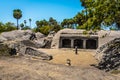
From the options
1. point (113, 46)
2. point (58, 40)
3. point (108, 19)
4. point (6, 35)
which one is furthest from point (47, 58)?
point (6, 35)

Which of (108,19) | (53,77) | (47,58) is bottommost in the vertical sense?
(47,58)

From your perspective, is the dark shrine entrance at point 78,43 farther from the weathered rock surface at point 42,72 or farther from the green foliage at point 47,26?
the weathered rock surface at point 42,72

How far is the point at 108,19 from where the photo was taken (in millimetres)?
31203

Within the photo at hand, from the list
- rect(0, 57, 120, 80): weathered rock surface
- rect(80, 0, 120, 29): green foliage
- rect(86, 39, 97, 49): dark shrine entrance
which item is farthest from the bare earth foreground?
rect(86, 39, 97, 49): dark shrine entrance

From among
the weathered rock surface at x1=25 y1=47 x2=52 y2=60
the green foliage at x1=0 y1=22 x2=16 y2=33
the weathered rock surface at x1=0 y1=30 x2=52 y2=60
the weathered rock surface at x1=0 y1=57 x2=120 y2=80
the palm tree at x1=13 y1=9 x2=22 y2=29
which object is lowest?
the weathered rock surface at x1=25 y1=47 x2=52 y2=60

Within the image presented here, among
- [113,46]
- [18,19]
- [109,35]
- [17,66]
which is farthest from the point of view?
[18,19]

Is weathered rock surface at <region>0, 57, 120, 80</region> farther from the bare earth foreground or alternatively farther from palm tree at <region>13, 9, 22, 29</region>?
palm tree at <region>13, 9, 22, 29</region>

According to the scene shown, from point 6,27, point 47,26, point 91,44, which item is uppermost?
point 47,26

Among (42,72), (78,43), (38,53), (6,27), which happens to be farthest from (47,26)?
(42,72)

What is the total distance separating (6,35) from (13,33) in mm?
2254

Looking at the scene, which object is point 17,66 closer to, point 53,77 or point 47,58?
point 53,77

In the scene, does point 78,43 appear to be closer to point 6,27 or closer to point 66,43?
point 66,43

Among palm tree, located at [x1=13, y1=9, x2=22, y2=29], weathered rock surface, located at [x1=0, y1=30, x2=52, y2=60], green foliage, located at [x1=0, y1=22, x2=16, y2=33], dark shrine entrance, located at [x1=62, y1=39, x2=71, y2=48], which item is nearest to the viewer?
weathered rock surface, located at [x1=0, y1=30, x2=52, y2=60]

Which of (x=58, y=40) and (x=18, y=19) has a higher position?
(x=18, y=19)
